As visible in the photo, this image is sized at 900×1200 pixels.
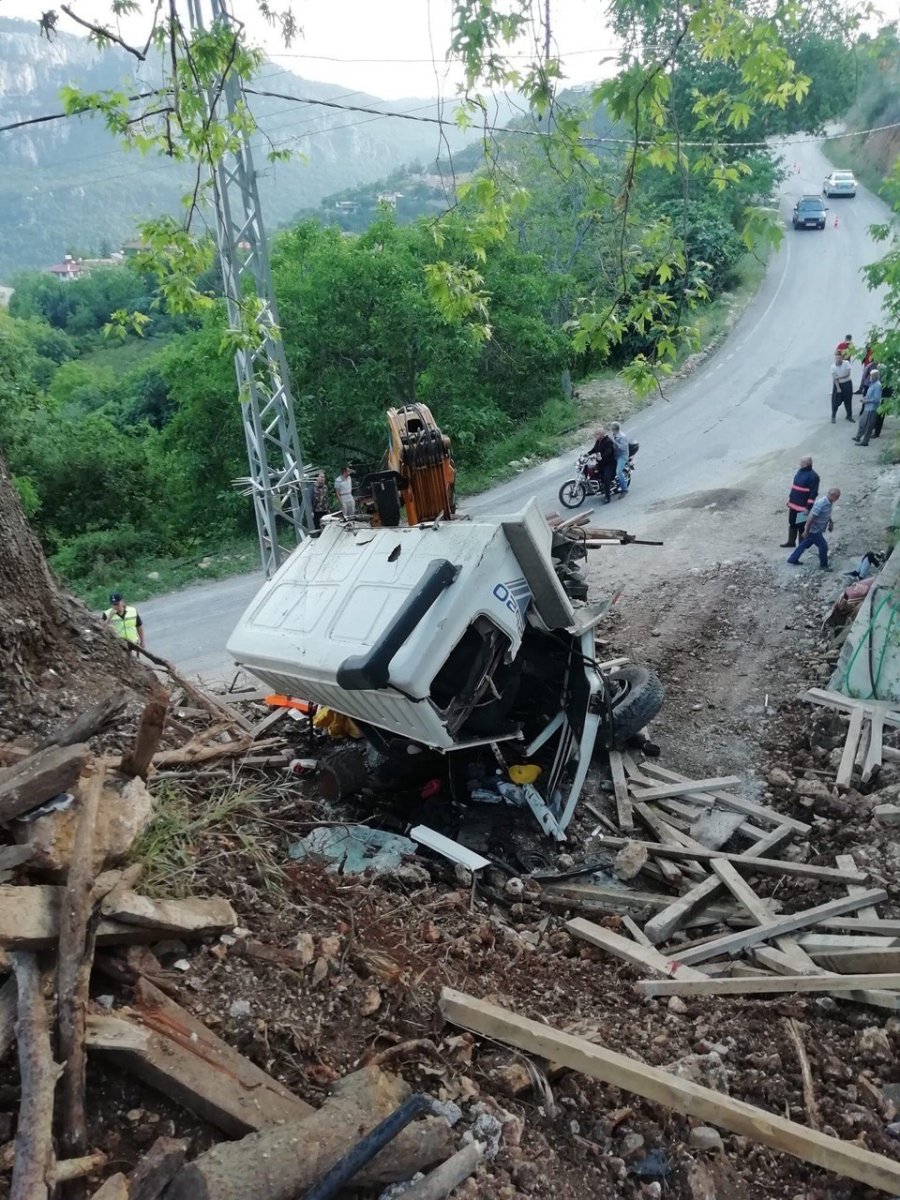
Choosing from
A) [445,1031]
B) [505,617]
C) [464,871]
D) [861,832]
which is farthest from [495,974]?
[861,832]

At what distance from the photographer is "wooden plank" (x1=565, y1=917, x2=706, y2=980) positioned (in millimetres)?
4527

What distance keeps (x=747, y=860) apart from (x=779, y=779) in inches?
56.1

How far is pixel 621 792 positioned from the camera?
21.7ft

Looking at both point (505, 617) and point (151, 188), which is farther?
point (151, 188)

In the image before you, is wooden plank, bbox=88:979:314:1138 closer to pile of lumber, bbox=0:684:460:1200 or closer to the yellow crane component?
pile of lumber, bbox=0:684:460:1200

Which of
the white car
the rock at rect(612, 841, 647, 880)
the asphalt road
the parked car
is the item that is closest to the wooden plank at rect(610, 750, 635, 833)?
the rock at rect(612, 841, 647, 880)

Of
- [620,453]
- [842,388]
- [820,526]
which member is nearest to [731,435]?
[842,388]

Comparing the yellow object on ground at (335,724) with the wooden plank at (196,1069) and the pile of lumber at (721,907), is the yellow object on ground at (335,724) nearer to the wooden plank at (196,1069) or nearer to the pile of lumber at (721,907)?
the pile of lumber at (721,907)

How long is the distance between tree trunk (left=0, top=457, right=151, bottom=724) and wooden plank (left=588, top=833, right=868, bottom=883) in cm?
354

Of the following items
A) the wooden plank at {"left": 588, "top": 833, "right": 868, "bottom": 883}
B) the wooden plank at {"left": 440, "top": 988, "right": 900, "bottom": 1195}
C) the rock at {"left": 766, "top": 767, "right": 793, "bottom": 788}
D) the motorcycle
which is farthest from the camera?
the motorcycle

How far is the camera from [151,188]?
419 ft

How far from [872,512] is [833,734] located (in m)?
7.28

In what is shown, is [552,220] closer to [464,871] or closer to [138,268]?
[138,268]

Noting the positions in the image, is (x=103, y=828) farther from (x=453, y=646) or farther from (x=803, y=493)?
(x=803, y=493)
